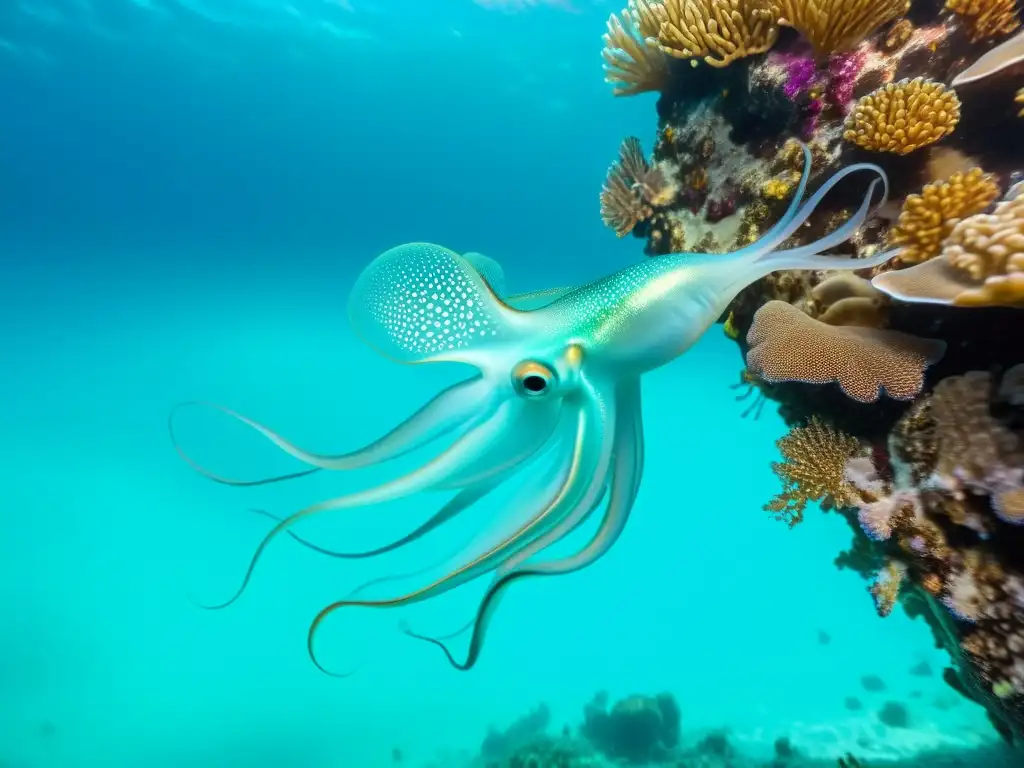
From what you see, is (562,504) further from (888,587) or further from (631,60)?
(631,60)

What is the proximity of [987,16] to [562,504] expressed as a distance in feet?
10.8

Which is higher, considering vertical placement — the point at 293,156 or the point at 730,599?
the point at 293,156

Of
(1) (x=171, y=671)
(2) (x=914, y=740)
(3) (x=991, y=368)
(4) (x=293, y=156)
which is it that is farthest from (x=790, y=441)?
(1) (x=171, y=671)

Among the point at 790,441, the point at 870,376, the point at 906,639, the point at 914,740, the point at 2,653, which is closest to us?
the point at 870,376

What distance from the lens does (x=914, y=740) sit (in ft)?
55.2

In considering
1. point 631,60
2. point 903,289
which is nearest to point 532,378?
point 903,289

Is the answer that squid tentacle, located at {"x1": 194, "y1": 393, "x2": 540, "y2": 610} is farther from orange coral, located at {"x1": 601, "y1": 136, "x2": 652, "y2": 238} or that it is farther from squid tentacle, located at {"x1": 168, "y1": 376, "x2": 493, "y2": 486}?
orange coral, located at {"x1": 601, "y1": 136, "x2": 652, "y2": 238}

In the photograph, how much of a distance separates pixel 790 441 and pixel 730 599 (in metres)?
44.4

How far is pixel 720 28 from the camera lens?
140 inches

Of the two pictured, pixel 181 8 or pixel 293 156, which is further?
pixel 293 156

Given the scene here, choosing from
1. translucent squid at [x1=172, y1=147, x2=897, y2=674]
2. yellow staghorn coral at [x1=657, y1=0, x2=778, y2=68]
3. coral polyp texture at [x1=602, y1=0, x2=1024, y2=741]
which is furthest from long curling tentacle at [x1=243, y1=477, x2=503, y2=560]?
yellow staghorn coral at [x1=657, y1=0, x2=778, y2=68]

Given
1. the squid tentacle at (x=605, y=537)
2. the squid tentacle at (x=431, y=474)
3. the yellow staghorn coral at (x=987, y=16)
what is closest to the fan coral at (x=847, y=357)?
the squid tentacle at (x=605, y=537)

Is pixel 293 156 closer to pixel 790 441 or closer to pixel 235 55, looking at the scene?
pixel 235 55

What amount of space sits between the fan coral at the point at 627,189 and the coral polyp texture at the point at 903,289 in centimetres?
94
